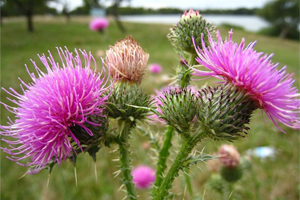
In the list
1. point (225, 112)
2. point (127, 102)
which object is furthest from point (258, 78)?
point (127, 102)

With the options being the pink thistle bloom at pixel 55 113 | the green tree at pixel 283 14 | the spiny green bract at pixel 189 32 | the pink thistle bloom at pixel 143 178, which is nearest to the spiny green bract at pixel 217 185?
the pink thistle bloom at pixel 143 178

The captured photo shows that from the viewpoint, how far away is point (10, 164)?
19.4 ft

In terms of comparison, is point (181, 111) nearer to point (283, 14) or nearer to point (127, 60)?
point (127, 60)

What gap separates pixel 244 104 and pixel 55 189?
434cm

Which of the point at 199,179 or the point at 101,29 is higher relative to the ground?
the point at 101,29

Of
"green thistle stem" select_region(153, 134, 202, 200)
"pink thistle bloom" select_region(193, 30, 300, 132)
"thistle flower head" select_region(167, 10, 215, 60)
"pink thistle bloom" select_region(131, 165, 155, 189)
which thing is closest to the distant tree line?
"pink thistle bloom" select_region(131, 165, 155, 189)

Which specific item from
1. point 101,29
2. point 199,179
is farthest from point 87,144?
point 101,29

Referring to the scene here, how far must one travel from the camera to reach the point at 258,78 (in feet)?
5.18

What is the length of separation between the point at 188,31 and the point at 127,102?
2.83 feet

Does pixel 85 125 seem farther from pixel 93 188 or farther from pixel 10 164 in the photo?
pixel 10 164

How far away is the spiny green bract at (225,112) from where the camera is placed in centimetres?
162

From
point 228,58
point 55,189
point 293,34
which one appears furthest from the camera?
point 293,34

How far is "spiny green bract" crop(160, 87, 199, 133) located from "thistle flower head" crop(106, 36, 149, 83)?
497mm

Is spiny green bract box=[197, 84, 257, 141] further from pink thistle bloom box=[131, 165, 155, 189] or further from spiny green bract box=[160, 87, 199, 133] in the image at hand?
pink thistle bloom box=[131, 165, 155, 189]
